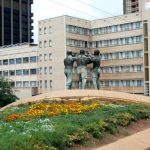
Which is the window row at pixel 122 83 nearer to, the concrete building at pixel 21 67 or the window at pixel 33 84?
the window at pixel 33 84

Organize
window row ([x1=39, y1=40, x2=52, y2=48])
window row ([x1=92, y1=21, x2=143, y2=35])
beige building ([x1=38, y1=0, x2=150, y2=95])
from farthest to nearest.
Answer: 1. window row ([x1=39, y1=40, x2=52, y2=48])
2. window row ([x1=92, y1=21, x2=143, y2=35])
3. beige building ([x1=38, y1=0, x2=150, y2=95])

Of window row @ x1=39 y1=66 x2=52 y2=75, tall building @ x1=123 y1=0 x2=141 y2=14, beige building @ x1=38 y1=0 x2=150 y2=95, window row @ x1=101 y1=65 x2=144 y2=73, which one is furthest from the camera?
tall building @ x1=123 y1=0 x2=141 y2=14

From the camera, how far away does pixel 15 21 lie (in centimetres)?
14312

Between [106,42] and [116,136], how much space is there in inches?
2796

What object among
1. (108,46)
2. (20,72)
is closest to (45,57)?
(20,72)

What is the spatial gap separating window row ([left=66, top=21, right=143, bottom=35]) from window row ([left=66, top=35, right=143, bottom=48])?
1777 millimetres

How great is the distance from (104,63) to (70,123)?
236 ft

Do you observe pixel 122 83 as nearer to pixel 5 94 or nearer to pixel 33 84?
pixel 33 84

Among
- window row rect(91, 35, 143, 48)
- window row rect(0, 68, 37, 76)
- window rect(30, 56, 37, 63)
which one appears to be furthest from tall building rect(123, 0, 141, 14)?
window rect(30, 56, 37, 63)

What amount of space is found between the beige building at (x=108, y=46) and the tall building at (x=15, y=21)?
180ft

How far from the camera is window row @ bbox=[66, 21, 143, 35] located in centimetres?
8150

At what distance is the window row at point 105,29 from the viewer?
81.5 m

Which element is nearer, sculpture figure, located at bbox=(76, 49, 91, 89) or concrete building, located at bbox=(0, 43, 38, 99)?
sculpture figure, located at bbox=(76, 49, 91, 89)

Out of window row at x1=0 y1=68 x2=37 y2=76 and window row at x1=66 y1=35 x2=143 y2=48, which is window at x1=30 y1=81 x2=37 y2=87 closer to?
window row at x1=0 y1=68 x2=37 y2=76
